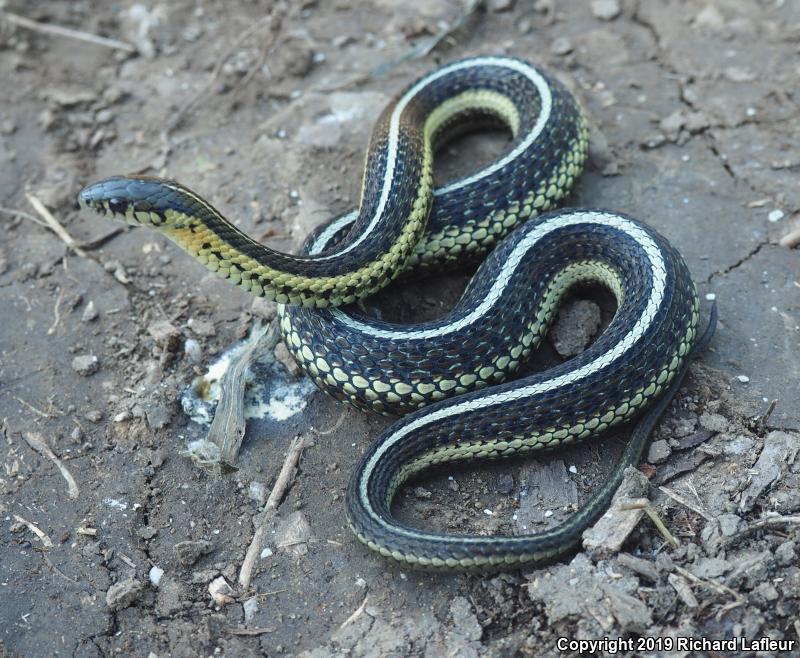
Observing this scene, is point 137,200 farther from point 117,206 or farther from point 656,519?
point 656,519

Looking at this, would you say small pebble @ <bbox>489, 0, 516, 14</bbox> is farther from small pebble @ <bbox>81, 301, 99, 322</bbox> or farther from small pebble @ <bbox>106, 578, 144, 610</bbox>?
small pebble @ <bbox>106, 578, 144, 610</bbox>

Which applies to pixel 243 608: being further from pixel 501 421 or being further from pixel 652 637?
pixel 652 637

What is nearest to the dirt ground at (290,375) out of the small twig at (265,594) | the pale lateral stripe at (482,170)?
the small twig at (265,594)

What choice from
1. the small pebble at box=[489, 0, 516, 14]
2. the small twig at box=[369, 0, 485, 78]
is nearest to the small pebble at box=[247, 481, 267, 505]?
the small twig at box=[369, 0, 485, 78]

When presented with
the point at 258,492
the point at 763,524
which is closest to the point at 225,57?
the point at 258,492

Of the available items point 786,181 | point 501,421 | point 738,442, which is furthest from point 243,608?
point 786,181

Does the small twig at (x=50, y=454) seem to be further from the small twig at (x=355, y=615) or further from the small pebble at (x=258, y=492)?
the small twig at (x=355, y=615)

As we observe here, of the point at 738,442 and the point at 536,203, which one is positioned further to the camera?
the point at 536,203
